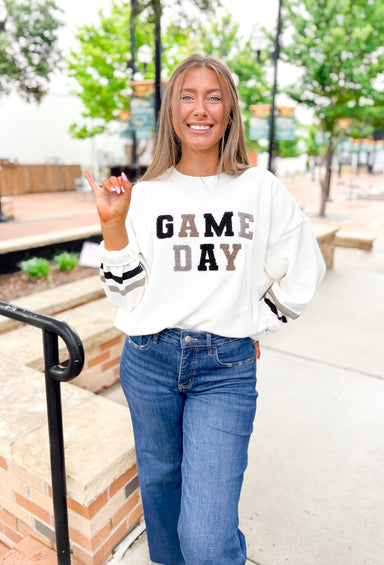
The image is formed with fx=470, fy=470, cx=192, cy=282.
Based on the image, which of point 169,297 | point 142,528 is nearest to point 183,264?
point 169,297

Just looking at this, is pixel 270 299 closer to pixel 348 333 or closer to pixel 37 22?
pixel 348 333

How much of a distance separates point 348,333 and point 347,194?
62.3 feet

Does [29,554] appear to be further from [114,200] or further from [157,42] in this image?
[157,42]

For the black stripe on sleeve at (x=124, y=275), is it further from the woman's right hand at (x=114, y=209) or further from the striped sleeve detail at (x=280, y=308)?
the striped sleeve detail at (x=280, y=308)

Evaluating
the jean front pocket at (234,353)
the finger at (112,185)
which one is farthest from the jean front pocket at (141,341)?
the finger at (112,185)

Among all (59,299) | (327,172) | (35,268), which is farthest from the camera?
(327,172)

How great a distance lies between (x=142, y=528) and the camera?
6.84 feet

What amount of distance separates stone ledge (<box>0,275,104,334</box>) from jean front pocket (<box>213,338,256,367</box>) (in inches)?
92.2

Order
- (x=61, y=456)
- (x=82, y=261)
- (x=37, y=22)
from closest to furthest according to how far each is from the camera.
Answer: (x=61, y=456), (x=82, y=261), (x=37, y=22)

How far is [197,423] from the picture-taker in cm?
149

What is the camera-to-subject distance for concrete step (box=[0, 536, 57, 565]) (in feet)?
6.21

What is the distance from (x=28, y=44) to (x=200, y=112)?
357 inches

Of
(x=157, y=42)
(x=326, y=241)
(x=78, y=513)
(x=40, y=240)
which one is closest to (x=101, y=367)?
(x=78, y=513)

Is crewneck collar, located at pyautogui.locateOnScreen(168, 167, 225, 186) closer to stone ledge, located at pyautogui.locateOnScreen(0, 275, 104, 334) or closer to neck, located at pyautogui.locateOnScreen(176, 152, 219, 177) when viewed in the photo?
neck, located at pyautogui.locateOnScreen(176, 152, 219, 177)
